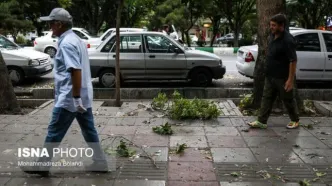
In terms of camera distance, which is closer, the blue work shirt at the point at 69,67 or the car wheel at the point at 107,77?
the blue work shirt at the point at 69,67

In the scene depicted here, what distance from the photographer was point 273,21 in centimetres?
607

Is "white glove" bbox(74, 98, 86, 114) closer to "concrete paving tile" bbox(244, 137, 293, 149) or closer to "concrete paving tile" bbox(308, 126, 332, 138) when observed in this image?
"concrete paving tile" bbox(244, 137, 293, 149)

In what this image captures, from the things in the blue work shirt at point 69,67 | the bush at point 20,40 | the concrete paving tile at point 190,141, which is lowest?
the bush at point 20,40

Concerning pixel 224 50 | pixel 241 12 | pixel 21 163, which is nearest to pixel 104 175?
pixel 21 163

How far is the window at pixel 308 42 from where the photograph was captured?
35.1ft

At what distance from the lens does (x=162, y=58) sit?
10750 millimetres

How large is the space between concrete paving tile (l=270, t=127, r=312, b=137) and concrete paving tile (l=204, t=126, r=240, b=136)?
2.07ft

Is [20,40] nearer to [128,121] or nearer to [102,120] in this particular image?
[102,120]

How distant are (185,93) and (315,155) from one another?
4885mm

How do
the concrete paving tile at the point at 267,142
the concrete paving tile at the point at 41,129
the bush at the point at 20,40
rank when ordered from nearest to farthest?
the concrete paving tile at the point at 267,142, the concrete paving tile at the point at 41,129, the bush at the point at 20,40

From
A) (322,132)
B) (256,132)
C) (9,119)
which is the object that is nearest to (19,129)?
(9,119)

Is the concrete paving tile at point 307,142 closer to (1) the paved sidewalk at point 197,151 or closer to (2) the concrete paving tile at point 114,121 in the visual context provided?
(1) the paved sidewalk at point 197,151

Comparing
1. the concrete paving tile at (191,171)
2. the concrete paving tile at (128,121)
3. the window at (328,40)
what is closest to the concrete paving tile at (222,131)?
the concrete paving tile at (128,121)

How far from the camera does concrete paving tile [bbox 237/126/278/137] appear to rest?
621cm
